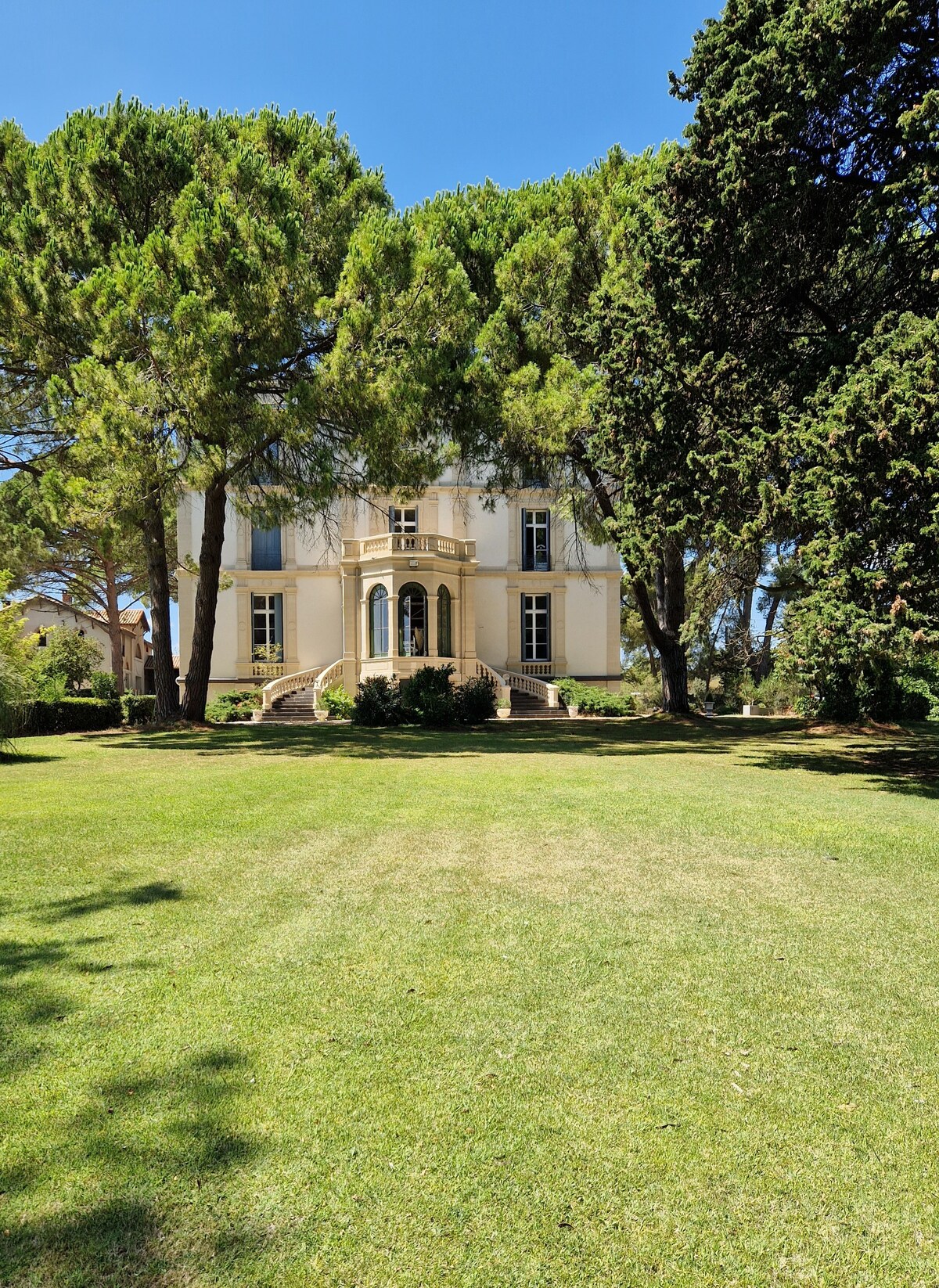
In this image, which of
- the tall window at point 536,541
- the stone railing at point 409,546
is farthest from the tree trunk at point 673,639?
the tall window at point 536,541

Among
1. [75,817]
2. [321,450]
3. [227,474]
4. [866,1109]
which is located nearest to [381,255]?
[321,450]

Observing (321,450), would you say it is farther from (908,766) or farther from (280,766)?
(908,766)

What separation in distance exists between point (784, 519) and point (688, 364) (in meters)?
3.29

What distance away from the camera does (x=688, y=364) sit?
12.6 metres

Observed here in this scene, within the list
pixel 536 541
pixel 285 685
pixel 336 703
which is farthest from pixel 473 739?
pixel 536 541

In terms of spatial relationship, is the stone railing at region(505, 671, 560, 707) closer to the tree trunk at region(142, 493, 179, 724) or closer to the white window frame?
the white window frame

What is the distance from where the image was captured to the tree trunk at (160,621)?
17.5 metres

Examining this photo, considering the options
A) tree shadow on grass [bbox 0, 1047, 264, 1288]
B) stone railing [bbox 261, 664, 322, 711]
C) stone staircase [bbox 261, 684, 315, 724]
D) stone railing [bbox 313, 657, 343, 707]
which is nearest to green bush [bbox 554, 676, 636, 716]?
stone railing [bbox 313, 657, 343, 707]

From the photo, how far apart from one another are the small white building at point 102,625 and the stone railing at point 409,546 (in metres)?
16.8

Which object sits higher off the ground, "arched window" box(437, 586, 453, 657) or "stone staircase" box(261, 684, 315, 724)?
"arched window" box(437, 586, 453, 657)

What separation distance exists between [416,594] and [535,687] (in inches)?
209

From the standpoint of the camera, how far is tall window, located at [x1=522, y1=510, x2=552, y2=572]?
29.7 meters

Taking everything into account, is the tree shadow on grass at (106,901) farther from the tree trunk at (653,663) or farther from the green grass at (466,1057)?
the tree trunk at (653,663)

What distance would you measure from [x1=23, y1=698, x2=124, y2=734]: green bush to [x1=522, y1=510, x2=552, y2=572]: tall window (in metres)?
16.0
